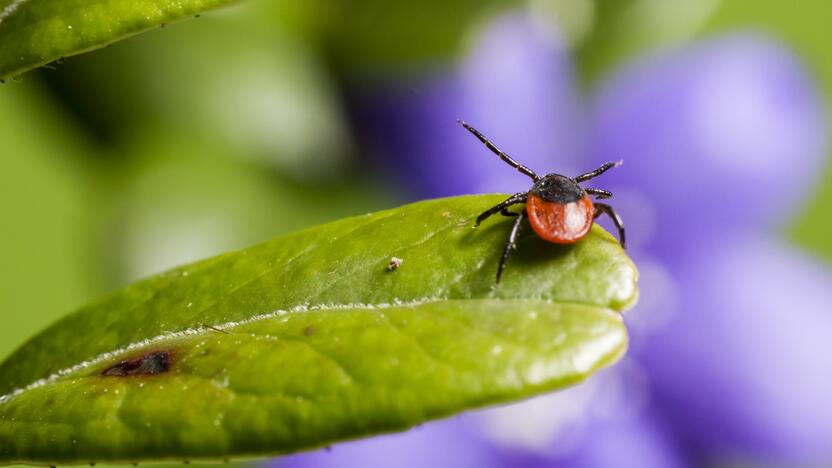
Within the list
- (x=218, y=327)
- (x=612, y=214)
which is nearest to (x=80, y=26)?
(x=218, y=327)

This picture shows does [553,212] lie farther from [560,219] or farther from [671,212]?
[671,212]

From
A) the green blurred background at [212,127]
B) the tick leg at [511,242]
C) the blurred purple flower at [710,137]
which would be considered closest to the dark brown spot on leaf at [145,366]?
the tick leg at [511,242]

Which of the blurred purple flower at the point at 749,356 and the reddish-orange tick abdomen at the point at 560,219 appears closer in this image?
the reddish-orange tick abdomen at the point at 560,219

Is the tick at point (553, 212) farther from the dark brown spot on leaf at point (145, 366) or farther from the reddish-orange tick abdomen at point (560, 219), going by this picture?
the dark brown spot on leaf at point (145, 366)

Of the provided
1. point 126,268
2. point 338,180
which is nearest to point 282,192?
point 338,180

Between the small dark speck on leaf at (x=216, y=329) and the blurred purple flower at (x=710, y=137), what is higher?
the blurred purple flower at (x=710, y=137)

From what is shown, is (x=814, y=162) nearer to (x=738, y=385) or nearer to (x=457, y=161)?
(x=738, y=385)

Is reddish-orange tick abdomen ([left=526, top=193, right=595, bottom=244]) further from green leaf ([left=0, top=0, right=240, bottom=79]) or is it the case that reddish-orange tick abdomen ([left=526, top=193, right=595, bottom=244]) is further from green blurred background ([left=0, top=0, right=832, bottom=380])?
green blurred background ([left=0, top=0, right=832, bottom=380])
